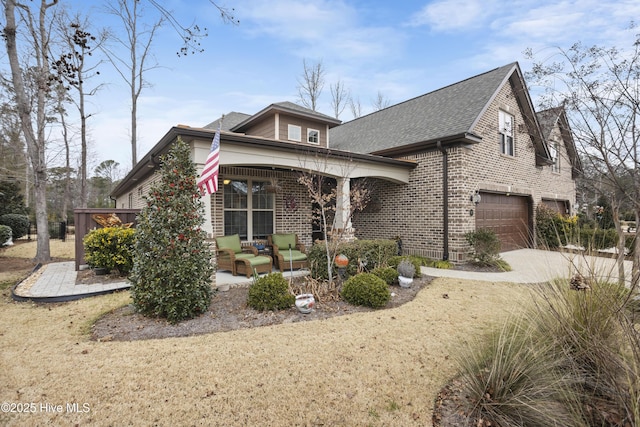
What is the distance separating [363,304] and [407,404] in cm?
265

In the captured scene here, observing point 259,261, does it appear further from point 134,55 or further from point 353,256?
point 134,55

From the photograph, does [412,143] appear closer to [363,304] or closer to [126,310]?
[363,304]

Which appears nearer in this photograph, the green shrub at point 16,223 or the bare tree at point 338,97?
the green shrub at point 16,223

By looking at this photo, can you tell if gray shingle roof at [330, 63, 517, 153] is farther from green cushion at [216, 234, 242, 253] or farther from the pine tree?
the pine tree

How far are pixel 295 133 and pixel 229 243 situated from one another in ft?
16.8

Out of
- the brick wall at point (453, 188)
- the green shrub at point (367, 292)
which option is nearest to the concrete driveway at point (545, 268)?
the brick wall at point (453, 188)

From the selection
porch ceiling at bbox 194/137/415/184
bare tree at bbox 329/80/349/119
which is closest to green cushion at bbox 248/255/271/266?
porch ceiling at bbox 194/137/415/184

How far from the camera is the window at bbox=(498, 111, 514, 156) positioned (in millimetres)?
11180

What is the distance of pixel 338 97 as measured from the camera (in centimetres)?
2688

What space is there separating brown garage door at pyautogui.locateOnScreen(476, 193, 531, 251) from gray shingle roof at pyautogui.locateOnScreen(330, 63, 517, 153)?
8.66 ft

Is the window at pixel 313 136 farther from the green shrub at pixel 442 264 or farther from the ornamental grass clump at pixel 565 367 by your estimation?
the ornamental grass clump at pixel 565 367

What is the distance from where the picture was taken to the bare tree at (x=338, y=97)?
26.7 metres

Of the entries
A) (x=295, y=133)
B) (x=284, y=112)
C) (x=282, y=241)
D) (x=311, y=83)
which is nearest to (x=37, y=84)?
(x=284, y=112)

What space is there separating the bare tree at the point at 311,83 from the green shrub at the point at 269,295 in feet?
74.3
